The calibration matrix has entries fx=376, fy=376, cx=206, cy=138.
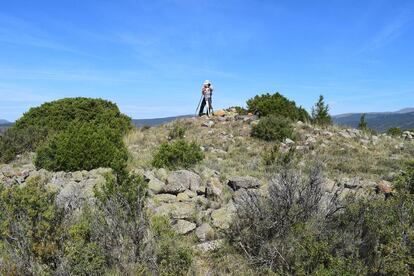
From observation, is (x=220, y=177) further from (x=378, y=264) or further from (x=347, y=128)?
(x=347, y=128)

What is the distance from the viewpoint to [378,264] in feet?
13.7

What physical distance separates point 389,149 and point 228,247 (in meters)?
11.8

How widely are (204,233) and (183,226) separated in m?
0.35

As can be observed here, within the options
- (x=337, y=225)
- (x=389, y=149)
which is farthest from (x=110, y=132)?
(x=389, y=149)

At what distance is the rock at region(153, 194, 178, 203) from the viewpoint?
6838mm

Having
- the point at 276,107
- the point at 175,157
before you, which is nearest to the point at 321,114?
the point at 276,107

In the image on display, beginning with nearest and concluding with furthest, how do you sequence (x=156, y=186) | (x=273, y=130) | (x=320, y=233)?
1. (x=320, y=233)
2. (x=156, y=186)
3. (x=273, y=130)

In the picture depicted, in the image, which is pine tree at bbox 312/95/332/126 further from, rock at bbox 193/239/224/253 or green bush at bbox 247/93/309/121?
rock at bbox 193/239/224/253

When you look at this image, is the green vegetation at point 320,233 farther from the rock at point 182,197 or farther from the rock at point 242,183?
the rock at point 242,183

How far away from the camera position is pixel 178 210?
20.5ft

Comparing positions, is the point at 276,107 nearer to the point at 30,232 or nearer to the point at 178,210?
the point at 178,210

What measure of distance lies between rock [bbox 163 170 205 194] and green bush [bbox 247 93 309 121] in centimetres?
1106

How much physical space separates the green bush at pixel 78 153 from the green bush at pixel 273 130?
6.71m

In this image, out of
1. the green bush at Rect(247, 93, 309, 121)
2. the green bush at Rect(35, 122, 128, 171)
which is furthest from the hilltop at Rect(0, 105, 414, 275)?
the green bush at Rect(247, 93, 309, 121)
